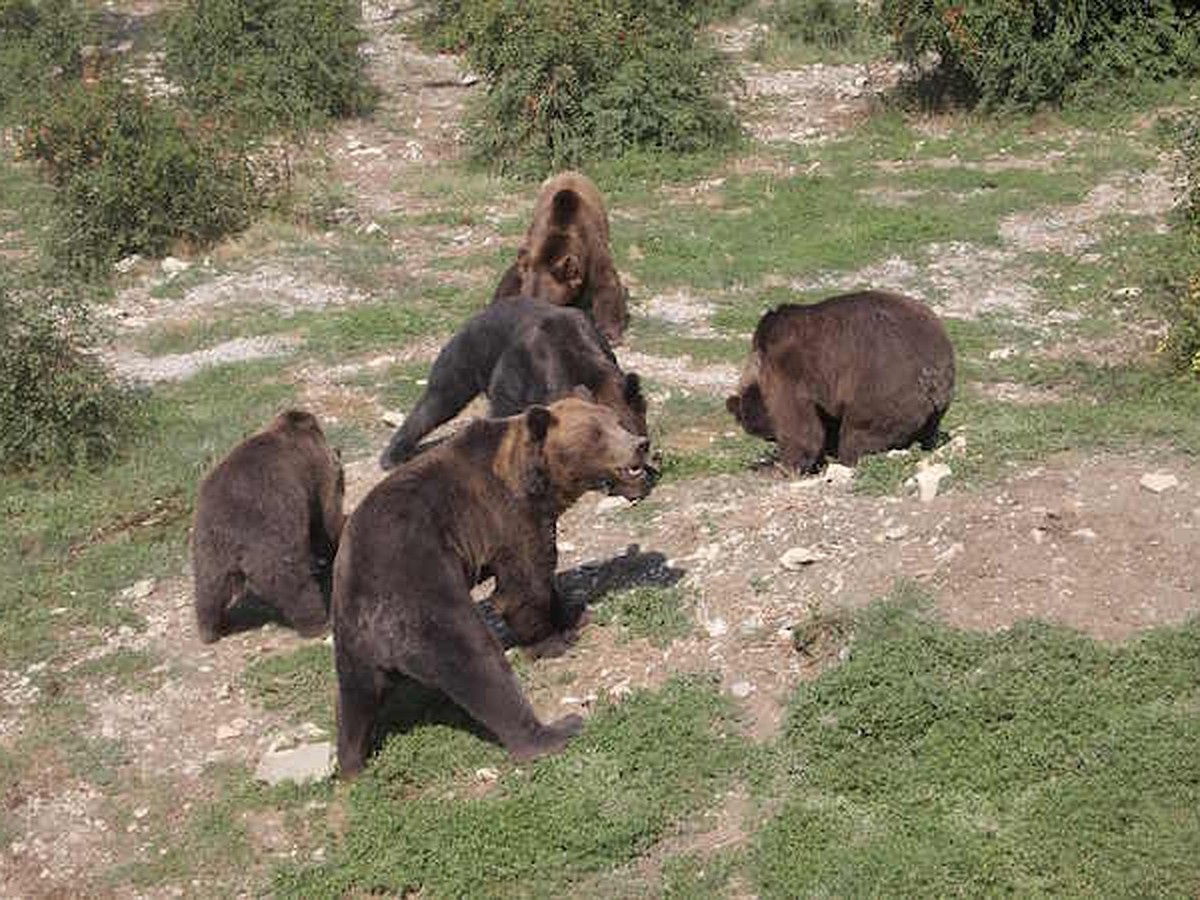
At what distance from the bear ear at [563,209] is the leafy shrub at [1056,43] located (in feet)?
25.7

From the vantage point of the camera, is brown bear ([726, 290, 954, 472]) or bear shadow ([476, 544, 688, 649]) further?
brown bear ([726, 290, 954, 472])

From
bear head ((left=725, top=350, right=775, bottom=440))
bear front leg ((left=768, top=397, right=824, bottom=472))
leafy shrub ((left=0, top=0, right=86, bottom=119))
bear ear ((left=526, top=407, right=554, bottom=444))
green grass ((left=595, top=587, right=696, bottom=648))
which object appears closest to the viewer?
bear ear ((left=526, top=407, right=554, bottom=444))

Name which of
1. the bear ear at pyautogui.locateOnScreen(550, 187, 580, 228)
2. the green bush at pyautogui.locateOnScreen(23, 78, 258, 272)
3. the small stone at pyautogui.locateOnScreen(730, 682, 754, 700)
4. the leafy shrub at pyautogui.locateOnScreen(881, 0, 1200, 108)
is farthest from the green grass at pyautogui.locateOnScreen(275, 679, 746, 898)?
the leafy shrub at pyautogui.locateOnScreen(881, 0, 1200, 108)

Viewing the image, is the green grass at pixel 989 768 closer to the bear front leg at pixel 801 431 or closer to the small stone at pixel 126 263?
the bear front leg at pixel 801 431

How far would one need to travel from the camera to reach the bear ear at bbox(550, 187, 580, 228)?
13.8 metres

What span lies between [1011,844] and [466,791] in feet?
8.21

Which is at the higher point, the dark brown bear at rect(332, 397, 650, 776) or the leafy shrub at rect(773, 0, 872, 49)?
the leafy shrub at rect(773, 0, 872, 49)

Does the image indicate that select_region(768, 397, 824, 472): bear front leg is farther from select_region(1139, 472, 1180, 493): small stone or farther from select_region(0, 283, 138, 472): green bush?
select_region(0, 283, 138, 472): green bush

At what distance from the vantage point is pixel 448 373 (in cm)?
1155

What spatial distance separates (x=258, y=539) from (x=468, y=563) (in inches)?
66.7

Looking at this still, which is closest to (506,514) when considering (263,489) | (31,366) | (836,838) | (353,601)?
(353,601)

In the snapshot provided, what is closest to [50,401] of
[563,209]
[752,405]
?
[563,209]

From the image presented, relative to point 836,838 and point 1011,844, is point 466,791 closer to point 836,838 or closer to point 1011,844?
point 836,838

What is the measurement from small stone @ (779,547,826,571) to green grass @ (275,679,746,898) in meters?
0.99
